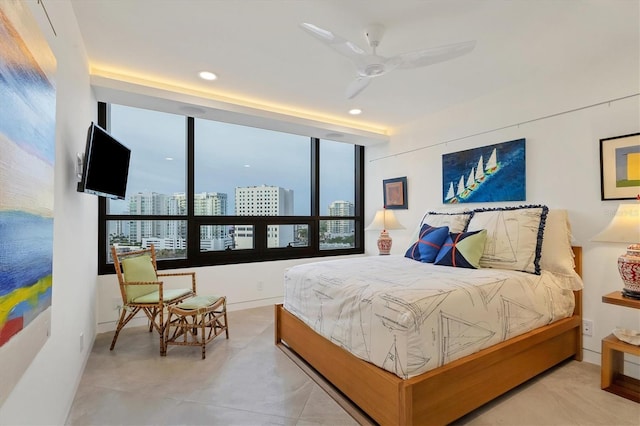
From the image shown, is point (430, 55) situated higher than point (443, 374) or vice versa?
point (430, 55)

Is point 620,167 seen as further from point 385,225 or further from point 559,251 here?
point 385,225

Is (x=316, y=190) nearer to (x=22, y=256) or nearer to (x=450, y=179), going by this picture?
(x=450, y=179)

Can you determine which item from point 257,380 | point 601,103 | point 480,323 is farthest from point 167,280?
point 601,103

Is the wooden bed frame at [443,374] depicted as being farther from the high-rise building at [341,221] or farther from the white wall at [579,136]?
the high-rise building at [341,221]

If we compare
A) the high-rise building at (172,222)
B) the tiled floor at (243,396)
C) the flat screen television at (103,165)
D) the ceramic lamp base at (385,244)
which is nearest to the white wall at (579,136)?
A: the tiled floor at (243,396)

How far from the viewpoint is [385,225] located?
4.38m

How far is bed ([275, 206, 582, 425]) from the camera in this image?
157 centimetres

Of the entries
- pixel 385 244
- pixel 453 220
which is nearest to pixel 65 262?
pixel 453 220

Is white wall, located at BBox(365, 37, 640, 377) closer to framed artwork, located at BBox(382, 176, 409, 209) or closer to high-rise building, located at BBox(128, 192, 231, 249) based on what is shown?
framed artwork, located at BBox(382, 176, 409, 209)

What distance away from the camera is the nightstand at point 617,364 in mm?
1991

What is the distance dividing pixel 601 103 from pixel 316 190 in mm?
3357

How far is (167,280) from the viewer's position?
353cm

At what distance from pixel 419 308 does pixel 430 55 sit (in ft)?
5.33

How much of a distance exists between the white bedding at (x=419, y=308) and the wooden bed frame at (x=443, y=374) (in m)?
0.05
